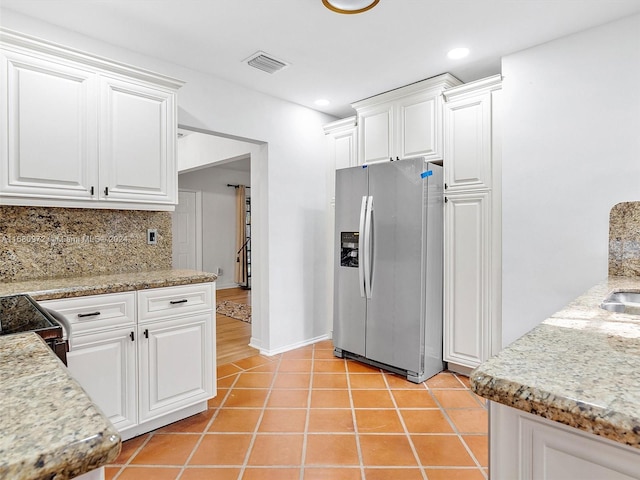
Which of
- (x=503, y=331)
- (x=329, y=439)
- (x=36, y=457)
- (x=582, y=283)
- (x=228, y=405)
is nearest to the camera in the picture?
(x=36, y=457)

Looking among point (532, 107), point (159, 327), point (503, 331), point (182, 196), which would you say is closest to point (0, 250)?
point (159, 327)

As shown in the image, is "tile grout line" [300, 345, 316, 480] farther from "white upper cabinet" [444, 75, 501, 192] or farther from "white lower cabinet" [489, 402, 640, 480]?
"white upper cabinet" [444, 75, 501, 192]

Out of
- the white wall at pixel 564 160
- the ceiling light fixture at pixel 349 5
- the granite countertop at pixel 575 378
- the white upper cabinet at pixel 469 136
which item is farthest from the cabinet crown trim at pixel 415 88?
the granite countertop at pixel 575 378

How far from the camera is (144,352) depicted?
6.86ft

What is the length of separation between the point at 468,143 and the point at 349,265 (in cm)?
140

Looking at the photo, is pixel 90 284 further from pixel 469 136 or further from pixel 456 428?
pixel 469 136

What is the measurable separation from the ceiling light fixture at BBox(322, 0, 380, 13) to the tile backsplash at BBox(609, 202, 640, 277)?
1866mm

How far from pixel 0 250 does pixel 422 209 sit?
275 cm

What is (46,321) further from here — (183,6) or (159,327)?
(183,6)

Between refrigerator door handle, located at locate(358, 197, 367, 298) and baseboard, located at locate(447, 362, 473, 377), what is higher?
refrigerator door handle, located at locate(358, 197, 367, 298)

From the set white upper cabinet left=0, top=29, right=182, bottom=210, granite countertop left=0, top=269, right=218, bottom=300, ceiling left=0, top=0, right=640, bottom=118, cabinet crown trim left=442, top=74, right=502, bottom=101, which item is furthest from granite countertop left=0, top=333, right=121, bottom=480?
cabinet crown trim left=442, top=74, right=502, bottom=101

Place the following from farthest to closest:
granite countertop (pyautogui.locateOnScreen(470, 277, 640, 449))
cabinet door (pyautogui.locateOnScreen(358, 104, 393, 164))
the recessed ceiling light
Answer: cabinet door (pyautogui.locateOnScreen(358, 104, 393, 164)) < the recessed ceiling light < granite countertop (pyautogui.locateOnScreen(470, 277, 640, 449))

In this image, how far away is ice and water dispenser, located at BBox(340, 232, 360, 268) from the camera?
3.23m

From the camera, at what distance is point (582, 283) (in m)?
2.32
